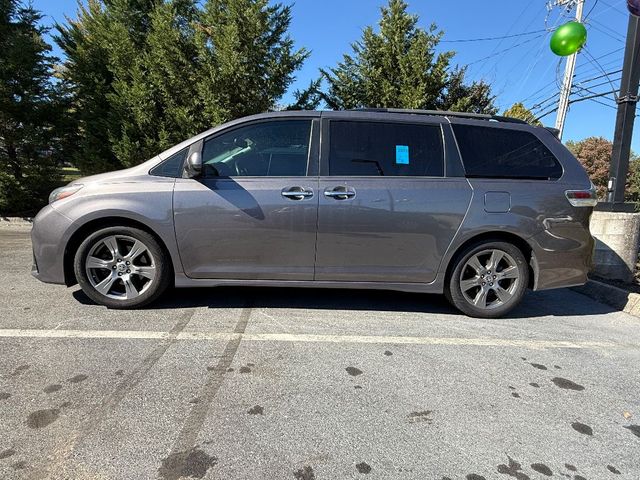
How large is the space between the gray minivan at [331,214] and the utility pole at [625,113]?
2210 mm

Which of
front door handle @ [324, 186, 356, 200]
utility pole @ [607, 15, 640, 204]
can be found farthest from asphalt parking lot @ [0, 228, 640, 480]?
utility pole @ [607, 15, 640, 204]

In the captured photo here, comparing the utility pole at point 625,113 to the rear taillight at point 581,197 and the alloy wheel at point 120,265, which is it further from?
the alloy wheel at point 120,265

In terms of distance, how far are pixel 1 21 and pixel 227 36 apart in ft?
14.9

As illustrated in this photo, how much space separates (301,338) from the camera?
3531mm

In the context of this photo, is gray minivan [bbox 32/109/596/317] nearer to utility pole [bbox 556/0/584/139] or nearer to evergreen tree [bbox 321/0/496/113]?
evergreen tree [bbox 321/0/496/113]

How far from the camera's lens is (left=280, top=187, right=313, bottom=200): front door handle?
3.85m

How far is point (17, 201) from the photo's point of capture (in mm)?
8703

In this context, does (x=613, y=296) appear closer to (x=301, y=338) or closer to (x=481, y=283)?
(x=481, y=283)

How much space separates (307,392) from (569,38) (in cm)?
688

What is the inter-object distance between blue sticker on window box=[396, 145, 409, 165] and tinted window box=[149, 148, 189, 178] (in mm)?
1944

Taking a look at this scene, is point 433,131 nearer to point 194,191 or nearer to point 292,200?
point 292,200

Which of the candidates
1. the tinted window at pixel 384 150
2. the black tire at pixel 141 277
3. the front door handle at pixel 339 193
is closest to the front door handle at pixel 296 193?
the front door handle at pixel 339 193

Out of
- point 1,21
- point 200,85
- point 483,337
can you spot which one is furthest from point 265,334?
point 1,21

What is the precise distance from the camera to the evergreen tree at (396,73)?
367 inches
